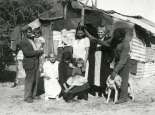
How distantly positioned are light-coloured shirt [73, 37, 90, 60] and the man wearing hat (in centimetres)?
105

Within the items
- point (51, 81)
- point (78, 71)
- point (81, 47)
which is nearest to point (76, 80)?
point (78, 71)

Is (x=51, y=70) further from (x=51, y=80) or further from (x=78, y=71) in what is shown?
(x=78, y=71)

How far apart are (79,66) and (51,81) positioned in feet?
3.32

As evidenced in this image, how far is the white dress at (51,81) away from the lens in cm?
1047

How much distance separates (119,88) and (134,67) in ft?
14.9

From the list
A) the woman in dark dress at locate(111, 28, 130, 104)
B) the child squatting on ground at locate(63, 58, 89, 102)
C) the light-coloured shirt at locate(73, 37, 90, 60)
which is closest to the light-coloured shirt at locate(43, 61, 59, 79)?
the child squatting on ground at locate(63, 58, 89, 102)

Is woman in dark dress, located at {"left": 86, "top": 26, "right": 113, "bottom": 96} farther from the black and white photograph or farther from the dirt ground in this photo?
the dirt ground

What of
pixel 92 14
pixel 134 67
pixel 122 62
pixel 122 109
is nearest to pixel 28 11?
pixel 92 14

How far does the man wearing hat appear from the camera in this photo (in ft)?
32.8

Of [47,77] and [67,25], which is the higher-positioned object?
[67,25]

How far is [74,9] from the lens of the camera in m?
13.0

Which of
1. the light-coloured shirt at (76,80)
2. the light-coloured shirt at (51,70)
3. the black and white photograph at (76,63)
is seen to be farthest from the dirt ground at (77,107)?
the light-coloured shirt at (51,70)

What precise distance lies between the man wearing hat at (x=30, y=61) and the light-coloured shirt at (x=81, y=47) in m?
1.05

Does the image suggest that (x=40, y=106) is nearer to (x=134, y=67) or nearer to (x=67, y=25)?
(x=67, y=25)
